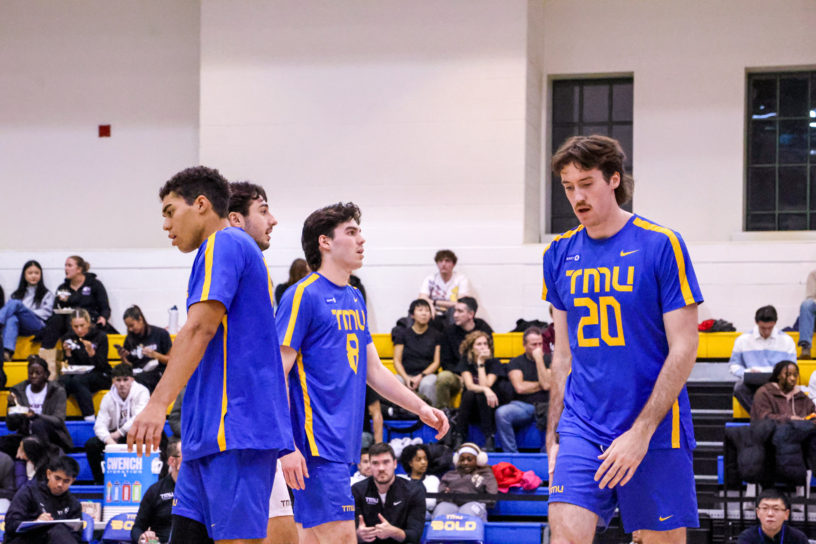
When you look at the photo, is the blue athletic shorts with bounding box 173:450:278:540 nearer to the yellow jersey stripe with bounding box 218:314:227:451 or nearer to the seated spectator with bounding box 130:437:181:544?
the yellow jersey stripe with bounding box 218:314:227:451

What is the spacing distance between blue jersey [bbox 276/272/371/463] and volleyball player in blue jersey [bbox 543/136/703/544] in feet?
4.44

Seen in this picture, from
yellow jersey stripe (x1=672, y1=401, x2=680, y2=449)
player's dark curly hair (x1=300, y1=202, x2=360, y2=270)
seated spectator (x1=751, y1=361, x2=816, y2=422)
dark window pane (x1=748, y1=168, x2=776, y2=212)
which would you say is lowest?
seated spectator (x1=751, y1=361, x2=816, y2=422)

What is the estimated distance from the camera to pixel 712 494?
34.7 feet

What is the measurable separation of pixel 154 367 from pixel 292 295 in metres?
8.22

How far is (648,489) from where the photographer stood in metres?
4.29

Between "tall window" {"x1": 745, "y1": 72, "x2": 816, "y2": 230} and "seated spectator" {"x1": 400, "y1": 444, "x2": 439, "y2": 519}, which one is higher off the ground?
"tall window" {"x1": 745, "y1": 72, "x2": 816, "y2": 230}

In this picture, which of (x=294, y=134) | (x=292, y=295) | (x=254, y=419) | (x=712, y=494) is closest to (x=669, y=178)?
(x=294, y=134)

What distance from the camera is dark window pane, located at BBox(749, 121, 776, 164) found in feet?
51.6

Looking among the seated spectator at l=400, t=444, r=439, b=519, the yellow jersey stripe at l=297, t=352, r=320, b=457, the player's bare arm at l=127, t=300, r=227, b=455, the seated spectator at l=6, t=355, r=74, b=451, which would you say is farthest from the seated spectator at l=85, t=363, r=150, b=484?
the player's bare arm at l=127, t=300, r=227, b=455

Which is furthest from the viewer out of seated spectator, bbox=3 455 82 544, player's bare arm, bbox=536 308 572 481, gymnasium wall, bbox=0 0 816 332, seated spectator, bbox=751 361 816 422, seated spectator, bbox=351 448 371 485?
gymnasium wall, bbox=0 0 816 332

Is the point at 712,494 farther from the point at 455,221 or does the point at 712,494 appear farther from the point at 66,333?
the point at 66,333

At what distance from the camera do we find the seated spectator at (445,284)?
1466 cm

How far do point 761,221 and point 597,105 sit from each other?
2861mm

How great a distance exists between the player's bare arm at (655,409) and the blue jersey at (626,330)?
79 mm
